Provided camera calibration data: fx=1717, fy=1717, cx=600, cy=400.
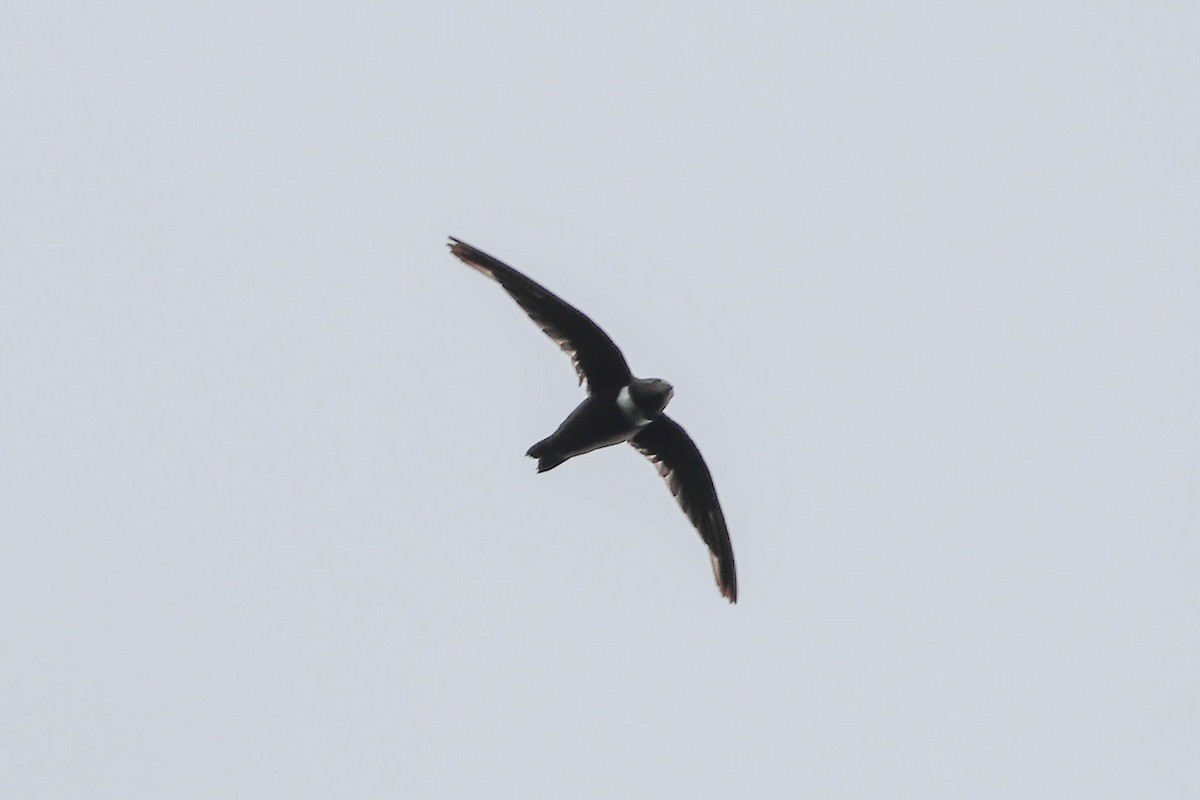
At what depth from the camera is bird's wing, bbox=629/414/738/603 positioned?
21.2 metres

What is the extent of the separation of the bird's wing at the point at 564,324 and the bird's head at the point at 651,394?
191 mm

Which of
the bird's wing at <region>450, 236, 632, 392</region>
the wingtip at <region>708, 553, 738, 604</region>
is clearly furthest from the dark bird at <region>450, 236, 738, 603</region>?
the wingtip at <region>708, 553, 738, 604</region>

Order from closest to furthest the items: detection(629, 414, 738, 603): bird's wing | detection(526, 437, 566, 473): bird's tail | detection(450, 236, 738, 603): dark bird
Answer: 1. detection(526, 437, 566, 473): bird's tail
2. detection(450, 236, 738, 603): dark bird
3. detection(629, 414, 738, 603): bird's wing

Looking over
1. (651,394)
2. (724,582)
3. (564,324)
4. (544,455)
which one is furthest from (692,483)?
(564,324)

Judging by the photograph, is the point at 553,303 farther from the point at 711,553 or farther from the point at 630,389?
the point at 711,553

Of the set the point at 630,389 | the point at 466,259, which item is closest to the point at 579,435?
the point at 630,389

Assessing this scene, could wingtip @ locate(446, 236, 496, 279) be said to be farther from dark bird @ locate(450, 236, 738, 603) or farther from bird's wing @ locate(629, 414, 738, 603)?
bird's wing @ locate(629, 414, 738, 603)

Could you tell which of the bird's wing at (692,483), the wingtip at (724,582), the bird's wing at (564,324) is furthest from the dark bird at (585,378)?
the wingtip at (724,582)

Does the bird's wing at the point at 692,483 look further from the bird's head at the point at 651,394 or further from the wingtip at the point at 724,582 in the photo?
the bird's head at the point at 651,394

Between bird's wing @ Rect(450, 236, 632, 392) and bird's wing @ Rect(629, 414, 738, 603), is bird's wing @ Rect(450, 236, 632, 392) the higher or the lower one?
the higher one

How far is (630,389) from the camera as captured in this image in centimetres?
1997

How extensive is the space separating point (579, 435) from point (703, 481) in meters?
2.42

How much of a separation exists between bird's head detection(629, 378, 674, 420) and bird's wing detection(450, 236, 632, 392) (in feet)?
0.63

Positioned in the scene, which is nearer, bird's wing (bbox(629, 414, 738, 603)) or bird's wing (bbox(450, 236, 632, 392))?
bird's wing (bbox(450, 236, 632, 392))
